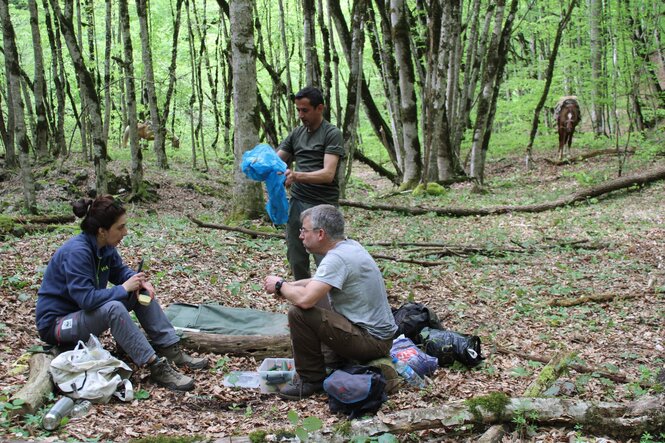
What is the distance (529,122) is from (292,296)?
19.7m

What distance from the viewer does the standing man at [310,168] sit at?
16.6 ft

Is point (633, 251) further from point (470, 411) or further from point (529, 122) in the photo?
point (529, 122)

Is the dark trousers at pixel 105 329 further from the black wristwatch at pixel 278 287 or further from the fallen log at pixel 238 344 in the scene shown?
the black wristwatch at pixel 278 287

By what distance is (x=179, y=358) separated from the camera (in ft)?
15.2

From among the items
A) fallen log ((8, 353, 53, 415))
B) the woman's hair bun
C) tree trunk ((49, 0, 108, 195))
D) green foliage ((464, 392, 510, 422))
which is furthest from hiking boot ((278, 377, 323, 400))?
tree trunk ((49, 0, 108, 195))

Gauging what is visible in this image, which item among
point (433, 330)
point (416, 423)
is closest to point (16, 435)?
point (416, 423)

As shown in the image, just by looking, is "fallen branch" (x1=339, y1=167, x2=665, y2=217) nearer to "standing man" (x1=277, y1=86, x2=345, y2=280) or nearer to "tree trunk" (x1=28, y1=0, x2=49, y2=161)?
"tree trunk" (x1=28, y1=0, x2=49, y2=161)

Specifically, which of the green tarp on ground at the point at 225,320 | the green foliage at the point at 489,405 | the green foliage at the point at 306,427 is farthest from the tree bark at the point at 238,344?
the green foliage at the point at 489,405

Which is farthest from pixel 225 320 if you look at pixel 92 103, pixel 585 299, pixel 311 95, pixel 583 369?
pixel 92 103

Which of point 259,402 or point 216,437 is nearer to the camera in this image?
point 216,437

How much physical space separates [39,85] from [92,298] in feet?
29.5

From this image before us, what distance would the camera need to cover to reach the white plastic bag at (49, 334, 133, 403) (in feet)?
12.5

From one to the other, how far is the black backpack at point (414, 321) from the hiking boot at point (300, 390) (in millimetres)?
1180

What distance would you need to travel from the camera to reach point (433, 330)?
5023 millimetres
